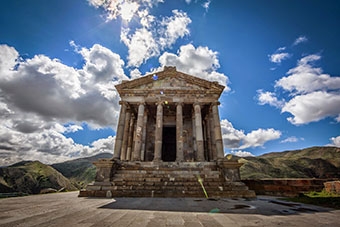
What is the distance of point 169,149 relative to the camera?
64.4 ft

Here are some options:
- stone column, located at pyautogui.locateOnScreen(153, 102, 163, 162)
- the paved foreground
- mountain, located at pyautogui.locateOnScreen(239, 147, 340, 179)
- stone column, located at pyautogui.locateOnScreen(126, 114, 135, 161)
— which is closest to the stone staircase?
stone column, located at pyautogui.locateOnScreen(153, 102, 163, 162)

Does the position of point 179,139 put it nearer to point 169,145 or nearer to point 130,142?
point 169,145

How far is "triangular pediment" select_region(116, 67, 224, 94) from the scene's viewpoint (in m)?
16.0

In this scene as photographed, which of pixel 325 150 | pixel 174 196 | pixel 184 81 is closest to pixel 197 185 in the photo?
pixel 174 196

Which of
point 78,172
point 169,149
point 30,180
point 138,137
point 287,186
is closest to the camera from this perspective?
point 287,186

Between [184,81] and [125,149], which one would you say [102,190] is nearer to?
[125,149]

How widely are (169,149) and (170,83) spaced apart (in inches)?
315

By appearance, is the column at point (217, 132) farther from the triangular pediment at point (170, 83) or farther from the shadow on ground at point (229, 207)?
the shadow on ground at point (229, 207)

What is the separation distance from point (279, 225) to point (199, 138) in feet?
35.6

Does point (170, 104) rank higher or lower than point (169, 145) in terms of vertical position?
higher

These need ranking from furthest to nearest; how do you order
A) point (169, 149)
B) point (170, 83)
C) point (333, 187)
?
point (169, 149)
point (170, 83)
point (333, 187)

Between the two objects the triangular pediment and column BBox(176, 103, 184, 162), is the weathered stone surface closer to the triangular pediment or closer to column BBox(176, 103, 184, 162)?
column BBox(176, 103, 184, 162)

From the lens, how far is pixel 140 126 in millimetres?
14609

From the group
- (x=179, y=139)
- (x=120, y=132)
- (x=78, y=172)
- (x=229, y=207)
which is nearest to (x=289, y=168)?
(x=179, y=139)
